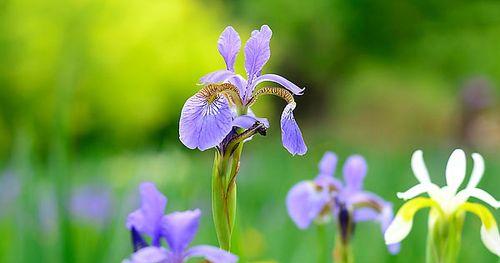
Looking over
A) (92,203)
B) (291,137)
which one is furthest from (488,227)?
(92,203)

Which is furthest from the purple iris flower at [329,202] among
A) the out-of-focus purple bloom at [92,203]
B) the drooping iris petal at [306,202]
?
the out-of-focus purple bloom at [92,203]

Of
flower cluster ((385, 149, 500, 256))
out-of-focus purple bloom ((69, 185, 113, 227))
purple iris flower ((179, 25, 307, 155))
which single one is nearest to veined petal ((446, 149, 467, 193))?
flower cluster ((385, 149, 500, 256))

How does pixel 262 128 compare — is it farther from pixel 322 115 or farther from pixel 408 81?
pixel 322 115

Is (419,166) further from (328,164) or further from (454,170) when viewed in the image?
(328,164)

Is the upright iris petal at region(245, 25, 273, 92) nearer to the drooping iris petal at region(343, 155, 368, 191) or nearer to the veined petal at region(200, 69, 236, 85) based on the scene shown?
the veined petal at region(200, 69, 236, 85)

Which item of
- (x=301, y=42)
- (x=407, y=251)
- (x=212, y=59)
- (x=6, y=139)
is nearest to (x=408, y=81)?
(x=301, y=42)
